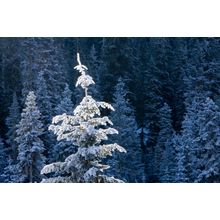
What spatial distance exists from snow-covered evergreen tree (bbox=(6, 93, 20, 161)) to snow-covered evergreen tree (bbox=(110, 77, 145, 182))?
43.2 inches

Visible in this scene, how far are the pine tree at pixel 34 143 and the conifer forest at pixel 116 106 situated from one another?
0.04ft

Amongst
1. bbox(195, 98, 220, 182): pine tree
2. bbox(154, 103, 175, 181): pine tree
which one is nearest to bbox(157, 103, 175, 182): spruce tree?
bbox(154, 103, 175, 181): pine tree

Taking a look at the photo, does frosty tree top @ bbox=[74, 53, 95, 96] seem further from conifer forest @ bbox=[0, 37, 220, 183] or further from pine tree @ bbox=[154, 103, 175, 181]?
pine tree @ bbox=[154, 103, 175, 181]

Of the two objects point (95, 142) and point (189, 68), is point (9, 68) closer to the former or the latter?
point (95, 142)

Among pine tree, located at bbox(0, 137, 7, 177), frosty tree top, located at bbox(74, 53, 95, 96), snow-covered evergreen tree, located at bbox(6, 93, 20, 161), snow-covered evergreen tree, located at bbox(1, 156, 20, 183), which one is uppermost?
frosty tree top, located at bbox(74, 53, 95, 96)

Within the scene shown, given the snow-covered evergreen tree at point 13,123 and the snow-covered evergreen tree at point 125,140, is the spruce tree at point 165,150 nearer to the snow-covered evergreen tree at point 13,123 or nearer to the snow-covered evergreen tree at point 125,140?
the snow-covered evergreen tree at point 125,140

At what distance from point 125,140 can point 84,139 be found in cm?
48

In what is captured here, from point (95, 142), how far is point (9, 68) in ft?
4.23

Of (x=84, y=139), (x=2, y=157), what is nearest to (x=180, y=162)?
(x=84, y=139)

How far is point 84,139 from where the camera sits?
5.96 metres

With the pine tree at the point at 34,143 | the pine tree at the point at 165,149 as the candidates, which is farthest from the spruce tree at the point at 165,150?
the pine tree at the point at 34,143

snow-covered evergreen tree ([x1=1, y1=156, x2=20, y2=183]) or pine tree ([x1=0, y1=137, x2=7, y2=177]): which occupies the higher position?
pine tree ([x1=0, y1=137, x2=7, y2=177])

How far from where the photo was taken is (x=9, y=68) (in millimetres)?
6078

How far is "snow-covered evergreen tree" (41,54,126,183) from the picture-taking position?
5.96 m
